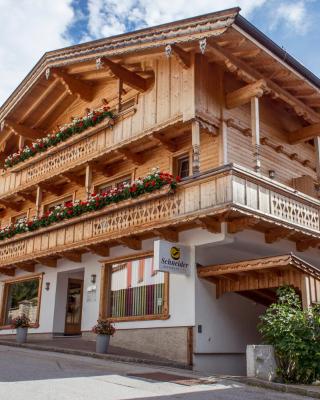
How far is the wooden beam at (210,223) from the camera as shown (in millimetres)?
12859

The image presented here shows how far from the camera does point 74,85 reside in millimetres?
20406

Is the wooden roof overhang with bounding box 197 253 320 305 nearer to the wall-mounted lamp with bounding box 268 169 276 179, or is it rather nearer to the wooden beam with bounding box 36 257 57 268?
the wall-mounted lamp with bounding box 268 169 276 179

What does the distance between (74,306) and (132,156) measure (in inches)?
279

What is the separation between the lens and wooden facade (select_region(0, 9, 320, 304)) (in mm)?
13133

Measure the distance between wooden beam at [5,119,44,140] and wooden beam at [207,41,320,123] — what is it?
1232 centimetres

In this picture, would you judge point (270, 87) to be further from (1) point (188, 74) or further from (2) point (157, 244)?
(2) point (157, 244)

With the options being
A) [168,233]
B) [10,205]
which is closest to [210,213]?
[168,233]

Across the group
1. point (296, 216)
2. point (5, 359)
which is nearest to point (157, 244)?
point (296, 216)

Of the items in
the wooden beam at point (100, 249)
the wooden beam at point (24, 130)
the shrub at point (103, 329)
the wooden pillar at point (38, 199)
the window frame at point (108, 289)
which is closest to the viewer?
the shrub at point (103, 329)

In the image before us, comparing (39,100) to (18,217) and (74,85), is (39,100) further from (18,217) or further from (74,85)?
(18,217)

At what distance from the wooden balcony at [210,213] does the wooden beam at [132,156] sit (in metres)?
2.48

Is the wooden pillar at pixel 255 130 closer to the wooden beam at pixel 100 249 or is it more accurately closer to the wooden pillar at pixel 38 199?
the wooden beam at pixel 100 249

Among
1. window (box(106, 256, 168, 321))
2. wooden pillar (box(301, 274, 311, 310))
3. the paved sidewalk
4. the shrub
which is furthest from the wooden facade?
the paved sidewalk

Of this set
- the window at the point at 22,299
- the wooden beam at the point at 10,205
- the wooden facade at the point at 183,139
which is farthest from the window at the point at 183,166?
the wooden beam at the point at 10,205
